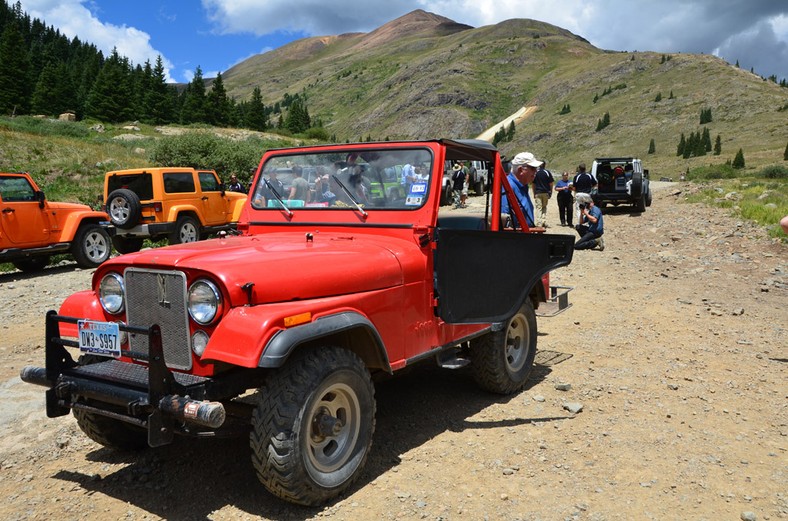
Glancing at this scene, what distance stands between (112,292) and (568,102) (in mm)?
114146

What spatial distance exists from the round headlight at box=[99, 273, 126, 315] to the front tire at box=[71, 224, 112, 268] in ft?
32.2

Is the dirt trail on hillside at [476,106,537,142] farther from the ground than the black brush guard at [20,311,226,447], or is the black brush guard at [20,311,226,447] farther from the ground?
the dirt trail on hillside at [476,106,537,142]

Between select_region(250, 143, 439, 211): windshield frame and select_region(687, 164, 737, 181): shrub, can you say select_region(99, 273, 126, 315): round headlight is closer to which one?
select_region(250, 143, 439, 211): windshield frame

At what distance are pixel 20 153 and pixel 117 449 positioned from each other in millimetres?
29199

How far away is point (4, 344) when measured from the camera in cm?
679

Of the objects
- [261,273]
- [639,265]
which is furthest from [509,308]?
[639,265]

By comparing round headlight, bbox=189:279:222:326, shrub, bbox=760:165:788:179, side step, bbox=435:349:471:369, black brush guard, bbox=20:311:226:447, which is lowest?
side step, bbox=435:349:471:369

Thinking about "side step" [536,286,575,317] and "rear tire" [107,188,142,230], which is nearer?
"side step" [536,286,575,317]

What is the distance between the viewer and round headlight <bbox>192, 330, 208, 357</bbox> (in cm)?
311

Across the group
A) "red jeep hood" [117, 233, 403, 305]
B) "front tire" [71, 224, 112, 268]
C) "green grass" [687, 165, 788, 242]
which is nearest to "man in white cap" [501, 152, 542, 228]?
"red jeep hood" [117, 233, 403, 305]

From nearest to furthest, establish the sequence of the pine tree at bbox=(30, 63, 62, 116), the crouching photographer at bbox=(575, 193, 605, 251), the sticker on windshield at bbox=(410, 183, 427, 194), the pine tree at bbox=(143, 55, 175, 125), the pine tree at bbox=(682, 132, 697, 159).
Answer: the sticker on windshield at bbox=(410, 183, 427, 194) → the crouching photographer at bbox=(575, 193, 605, 251) → the pine tree at bbox=(682, 132, 697, 159) → the pine tree at bbox=(30, 63, 62, 116) → the pine tree at bbox=(143, 55, 175, 125)

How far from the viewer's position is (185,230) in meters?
15.1

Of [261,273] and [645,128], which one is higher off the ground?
[645,128]

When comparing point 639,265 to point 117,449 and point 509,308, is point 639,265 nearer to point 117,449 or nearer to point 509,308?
point 509,308
